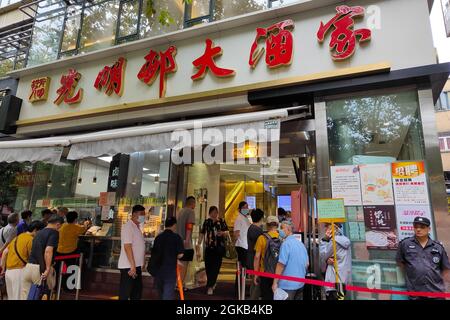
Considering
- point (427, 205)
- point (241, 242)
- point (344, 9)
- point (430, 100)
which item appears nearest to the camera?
point (427, 205)

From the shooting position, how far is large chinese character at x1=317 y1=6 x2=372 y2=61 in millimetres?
5547

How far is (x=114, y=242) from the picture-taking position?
8266mm

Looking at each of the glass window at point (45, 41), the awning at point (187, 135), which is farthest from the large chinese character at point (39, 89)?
the awning at point (187, 135)

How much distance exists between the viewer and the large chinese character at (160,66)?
7.32 meters

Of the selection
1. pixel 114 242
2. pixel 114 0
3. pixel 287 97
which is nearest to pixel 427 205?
pixel 287 97

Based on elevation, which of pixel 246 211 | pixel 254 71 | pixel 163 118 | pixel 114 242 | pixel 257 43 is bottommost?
pixel 114 242

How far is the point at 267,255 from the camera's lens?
5348 mm

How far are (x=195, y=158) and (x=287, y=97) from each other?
11.4 ft

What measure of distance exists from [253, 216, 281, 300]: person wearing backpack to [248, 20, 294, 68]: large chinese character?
3.27 m

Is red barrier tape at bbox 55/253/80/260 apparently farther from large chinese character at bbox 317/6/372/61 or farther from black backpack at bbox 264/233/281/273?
large chinese character at bbox 317/6/372/61

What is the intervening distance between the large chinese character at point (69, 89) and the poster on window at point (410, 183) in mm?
7944

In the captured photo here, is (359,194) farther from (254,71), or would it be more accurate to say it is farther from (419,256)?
(254,71)

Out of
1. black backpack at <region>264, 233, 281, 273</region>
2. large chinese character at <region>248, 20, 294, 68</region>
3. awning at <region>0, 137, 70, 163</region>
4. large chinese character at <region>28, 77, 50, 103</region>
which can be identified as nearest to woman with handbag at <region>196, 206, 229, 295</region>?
black backpack at <region>264, 233, 281, 273</region>

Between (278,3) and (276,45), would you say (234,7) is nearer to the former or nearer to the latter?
(278,3)
